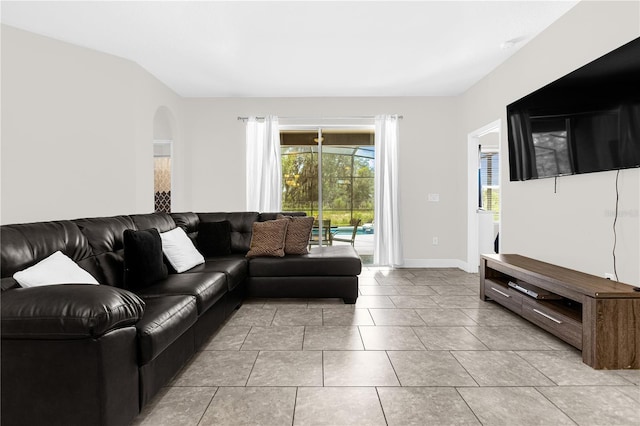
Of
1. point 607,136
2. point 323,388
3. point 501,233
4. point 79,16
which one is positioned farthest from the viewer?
point 501,233

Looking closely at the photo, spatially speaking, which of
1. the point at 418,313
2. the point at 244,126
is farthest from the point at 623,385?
the point at 244,126

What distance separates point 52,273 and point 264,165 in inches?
152

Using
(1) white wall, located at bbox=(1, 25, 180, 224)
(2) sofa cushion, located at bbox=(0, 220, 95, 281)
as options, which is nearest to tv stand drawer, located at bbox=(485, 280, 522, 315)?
(2) sofa cushion, located at bbox=(0, 220, 95, 281)

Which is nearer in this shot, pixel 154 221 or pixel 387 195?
pixel 154 221

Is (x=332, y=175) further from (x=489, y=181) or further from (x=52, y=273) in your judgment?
(x=52, y=273)

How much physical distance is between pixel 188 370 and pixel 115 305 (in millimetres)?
992

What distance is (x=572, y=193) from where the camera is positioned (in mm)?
2992

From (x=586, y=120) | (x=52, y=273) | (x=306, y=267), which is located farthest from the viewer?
(x=306, y=267)

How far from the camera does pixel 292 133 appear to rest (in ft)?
18.8

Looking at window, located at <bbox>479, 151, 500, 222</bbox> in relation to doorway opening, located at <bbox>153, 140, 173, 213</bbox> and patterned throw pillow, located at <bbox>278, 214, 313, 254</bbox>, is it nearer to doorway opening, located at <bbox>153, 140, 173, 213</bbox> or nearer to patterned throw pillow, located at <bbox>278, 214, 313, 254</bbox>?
patterned throw pillow, located at <bbox>278, 214, 313, 254</bbox>

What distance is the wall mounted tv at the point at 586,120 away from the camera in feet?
7.61

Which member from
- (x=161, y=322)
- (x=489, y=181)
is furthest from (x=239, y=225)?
(x=489, y=181)

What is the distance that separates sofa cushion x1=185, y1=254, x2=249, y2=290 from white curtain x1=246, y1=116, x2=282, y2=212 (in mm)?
1742

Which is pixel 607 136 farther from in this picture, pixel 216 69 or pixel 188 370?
pixel 216 69
